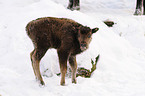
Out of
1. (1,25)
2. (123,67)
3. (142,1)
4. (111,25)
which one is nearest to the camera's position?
(123,67)

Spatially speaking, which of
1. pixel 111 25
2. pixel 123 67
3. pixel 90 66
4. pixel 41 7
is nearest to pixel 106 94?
pixel 90 66

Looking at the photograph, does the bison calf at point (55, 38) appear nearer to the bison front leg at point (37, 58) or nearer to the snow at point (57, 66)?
the bison front leg at point (37, 58)

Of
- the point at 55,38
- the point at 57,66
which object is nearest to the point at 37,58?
the point at 55,38

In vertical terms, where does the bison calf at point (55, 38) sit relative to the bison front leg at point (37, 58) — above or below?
above

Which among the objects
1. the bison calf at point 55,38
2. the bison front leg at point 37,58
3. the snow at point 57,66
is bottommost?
the snow at point 57,66

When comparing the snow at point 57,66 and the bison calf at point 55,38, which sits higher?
the bison calf at point 55,38

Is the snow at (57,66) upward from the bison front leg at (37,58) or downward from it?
downward

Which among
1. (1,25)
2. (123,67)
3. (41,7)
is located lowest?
(123,67)

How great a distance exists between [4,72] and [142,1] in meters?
14.1

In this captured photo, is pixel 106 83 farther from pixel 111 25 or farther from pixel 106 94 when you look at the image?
pixel 111 25

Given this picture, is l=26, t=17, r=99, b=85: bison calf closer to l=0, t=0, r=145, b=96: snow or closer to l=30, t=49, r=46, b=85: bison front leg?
l=30, t=49, r=46, b=85: bison front leg

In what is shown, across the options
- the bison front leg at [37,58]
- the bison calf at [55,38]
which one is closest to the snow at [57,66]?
the bison front leg at [37,58]

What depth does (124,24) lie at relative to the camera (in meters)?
12.7

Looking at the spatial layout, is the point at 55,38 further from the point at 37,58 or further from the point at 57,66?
the point at 57,66
